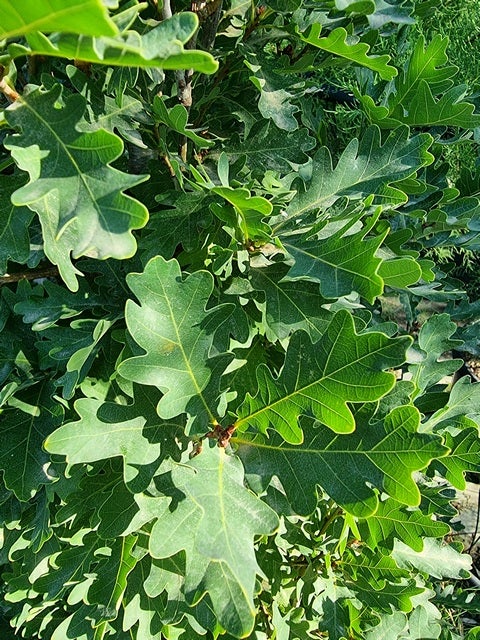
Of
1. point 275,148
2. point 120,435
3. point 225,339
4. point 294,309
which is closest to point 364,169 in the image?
point 275,148

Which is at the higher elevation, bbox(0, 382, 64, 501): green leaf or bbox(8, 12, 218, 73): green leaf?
bbox(8, 12, 218, 73): green leaf

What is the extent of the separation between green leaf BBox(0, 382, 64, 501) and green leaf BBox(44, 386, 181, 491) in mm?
192

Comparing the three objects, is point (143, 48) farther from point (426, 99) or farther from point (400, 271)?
point (426, 99)

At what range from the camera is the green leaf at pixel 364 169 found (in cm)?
106

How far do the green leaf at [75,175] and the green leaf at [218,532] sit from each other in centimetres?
39

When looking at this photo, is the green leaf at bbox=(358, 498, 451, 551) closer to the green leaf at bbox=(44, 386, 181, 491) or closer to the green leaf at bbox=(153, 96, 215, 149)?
the green leaf at bbox=(44, 386, 181, 491)

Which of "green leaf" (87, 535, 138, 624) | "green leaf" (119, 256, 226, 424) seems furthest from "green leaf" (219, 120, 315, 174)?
"green leaf" (87, 535, 138, 624)

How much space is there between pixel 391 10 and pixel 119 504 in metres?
0.92

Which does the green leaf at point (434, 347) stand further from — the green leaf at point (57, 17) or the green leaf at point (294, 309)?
the green leaf at point (57, 17)

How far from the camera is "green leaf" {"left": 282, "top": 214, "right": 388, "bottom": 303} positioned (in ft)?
2.90

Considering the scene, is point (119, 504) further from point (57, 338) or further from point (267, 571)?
point (267, 571)

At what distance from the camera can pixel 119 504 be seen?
1054 mm

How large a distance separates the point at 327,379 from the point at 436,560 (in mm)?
658

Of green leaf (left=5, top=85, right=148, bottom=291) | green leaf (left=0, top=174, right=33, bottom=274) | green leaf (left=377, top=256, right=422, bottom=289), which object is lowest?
green leaf (left=377, top=256, right=422, bottom=289)
